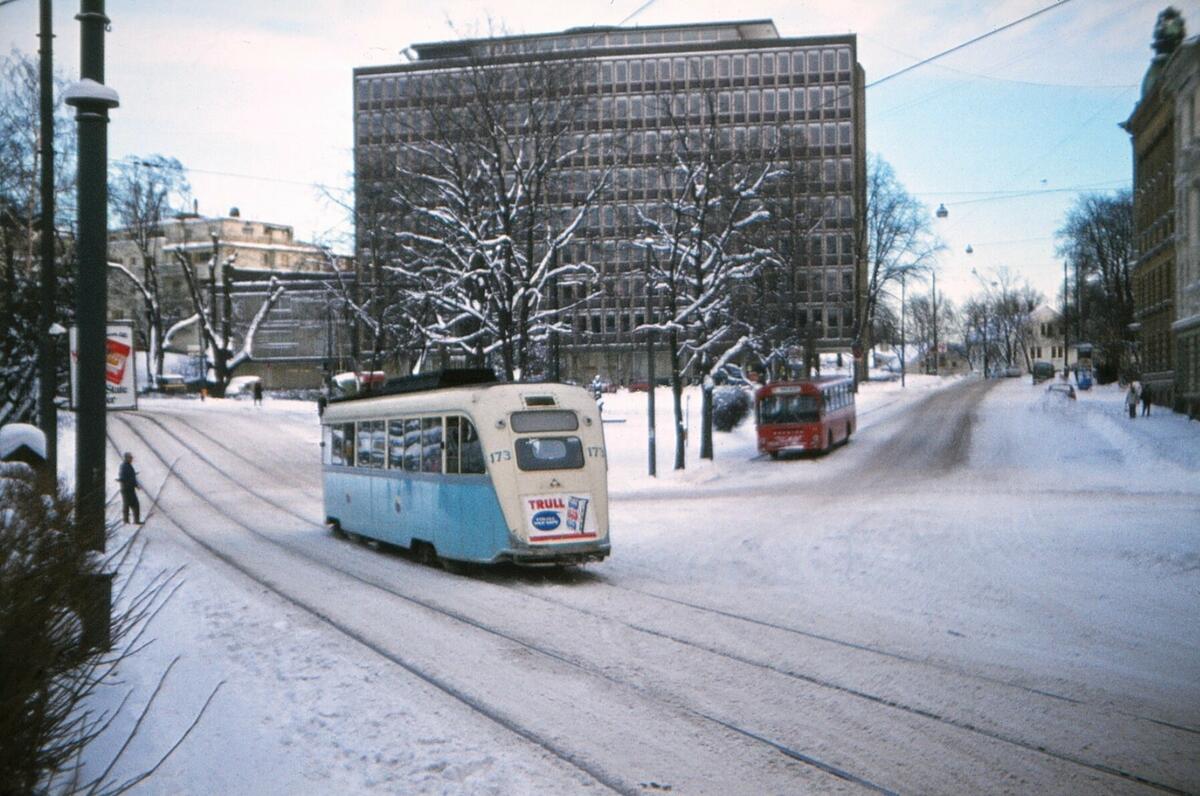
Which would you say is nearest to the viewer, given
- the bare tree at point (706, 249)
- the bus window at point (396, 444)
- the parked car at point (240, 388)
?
the bus window at point (396, 444)

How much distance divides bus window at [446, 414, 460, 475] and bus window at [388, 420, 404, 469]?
7.06 feet

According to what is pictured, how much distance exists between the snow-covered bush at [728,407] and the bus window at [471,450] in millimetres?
32717

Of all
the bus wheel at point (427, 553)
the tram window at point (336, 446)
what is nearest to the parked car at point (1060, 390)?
the tram window at point (336, 446)

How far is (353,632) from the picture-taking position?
12.6 meters

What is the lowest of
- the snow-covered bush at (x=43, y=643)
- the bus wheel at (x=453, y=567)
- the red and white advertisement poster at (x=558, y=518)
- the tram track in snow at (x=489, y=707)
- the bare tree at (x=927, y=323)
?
the bus wheel at (x=453, y=567)

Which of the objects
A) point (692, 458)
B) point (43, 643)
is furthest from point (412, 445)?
point (692, 458)

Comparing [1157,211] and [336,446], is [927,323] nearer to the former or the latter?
[1157,211]

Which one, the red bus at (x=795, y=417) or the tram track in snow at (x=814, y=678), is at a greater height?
the red bus at (x=795, y=417)

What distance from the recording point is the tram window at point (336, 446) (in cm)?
2297

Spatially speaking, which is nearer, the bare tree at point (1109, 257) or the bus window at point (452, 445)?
the bus window at point (452, 445)

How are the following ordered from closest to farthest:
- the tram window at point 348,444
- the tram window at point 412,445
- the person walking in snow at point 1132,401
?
the tram window at point 412,445
the tram window at point 348,444
the person walking in snow at point 1132,401

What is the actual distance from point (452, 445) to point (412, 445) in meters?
1.78

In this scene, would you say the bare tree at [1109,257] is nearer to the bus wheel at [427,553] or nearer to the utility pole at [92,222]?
the bus wheel at [427,553]

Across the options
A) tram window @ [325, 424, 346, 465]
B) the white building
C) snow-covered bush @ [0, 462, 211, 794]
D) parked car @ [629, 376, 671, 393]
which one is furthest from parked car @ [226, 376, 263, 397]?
the white building
